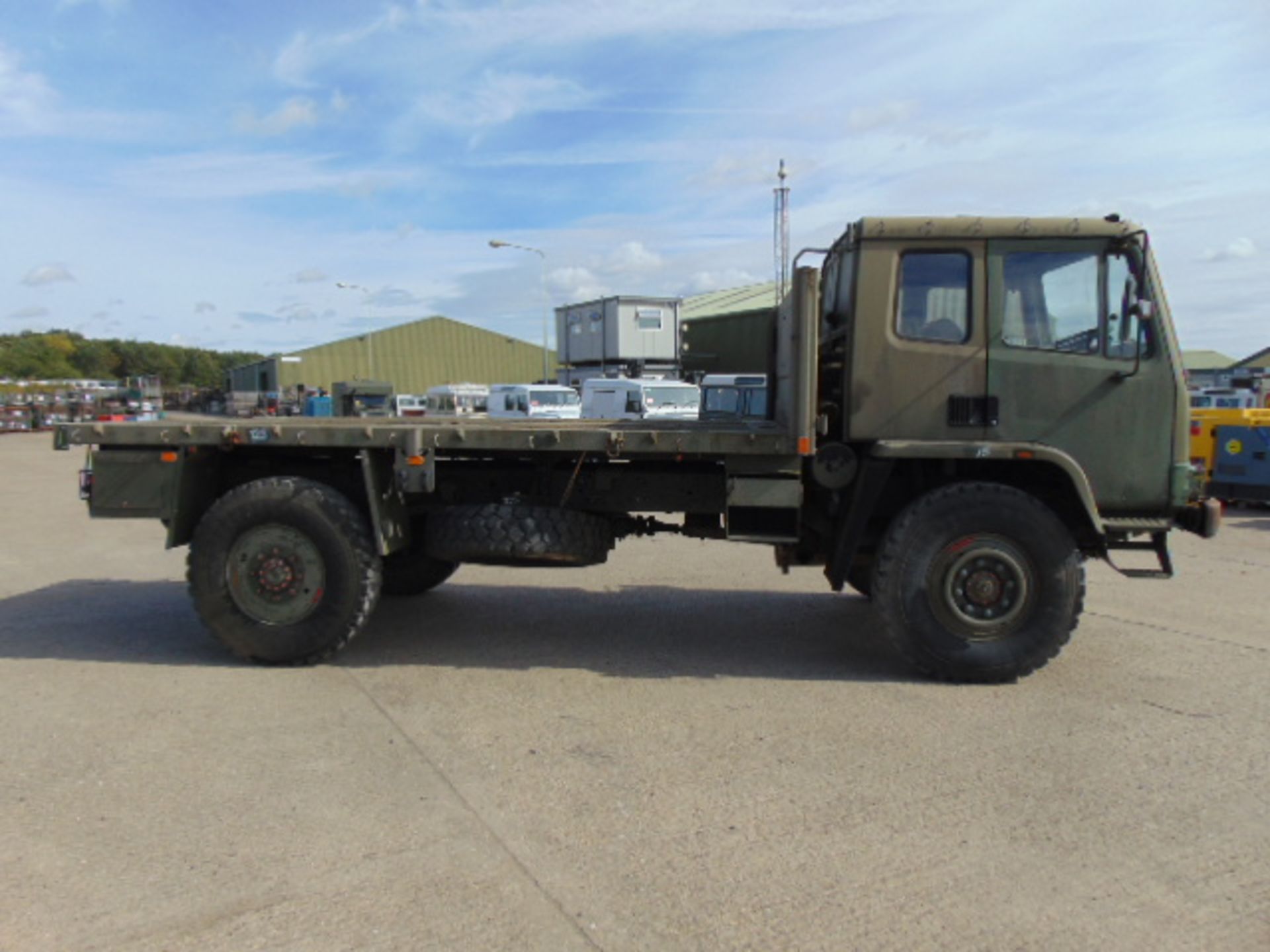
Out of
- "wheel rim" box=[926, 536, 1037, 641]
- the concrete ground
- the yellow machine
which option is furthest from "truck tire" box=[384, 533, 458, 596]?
the yellow machine

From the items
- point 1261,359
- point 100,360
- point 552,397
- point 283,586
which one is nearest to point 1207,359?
point 1261,359

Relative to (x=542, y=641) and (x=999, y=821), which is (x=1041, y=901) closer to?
(x=999, y=821)

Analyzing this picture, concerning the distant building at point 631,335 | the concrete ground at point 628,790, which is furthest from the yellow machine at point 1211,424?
the distant building at point 631,335

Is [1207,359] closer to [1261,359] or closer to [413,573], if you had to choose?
[1261,359]

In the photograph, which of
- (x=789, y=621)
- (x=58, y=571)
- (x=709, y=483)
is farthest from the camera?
(x=58, y=571)

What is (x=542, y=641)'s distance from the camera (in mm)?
6551

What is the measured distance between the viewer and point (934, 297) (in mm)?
5637

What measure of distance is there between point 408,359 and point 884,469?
66691 millimetres

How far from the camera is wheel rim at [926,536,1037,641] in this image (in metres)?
5.53

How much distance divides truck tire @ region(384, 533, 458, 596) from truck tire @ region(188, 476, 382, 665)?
4.06ft

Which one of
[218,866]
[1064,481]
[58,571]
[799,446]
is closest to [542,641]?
[799,446]

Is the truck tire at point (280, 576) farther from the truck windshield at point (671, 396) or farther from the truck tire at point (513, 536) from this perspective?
the truck windshield at point (671, 396)

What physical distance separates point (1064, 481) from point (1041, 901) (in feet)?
10.2

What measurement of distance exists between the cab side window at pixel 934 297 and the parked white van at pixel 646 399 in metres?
16.9
